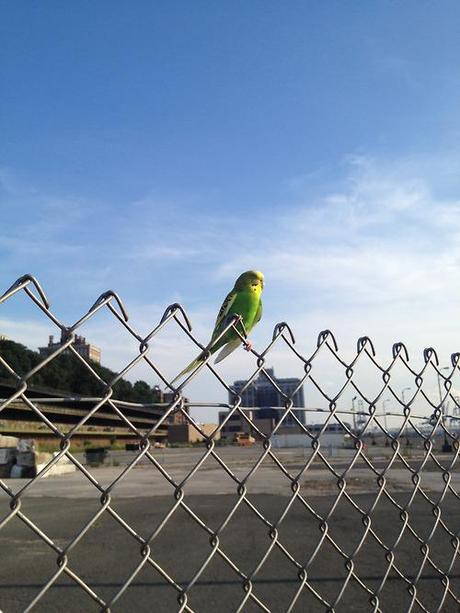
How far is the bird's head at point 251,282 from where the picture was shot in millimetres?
3882

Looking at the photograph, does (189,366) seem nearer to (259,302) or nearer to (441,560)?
(259,302)

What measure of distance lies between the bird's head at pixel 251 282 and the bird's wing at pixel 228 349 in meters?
1.08

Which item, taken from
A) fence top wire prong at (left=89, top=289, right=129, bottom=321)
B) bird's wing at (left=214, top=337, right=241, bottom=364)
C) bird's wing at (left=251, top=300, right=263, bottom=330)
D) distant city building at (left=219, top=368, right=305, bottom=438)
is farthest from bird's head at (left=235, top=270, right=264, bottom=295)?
fence top wire prong at (left=89, top=289, right=129, bottom=321)

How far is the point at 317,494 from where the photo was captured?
37.9 ft

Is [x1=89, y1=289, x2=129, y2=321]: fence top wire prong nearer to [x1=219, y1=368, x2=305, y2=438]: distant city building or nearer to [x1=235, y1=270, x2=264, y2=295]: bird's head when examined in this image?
[x1=219, y1=368, x2=305, y2=438]: distant city building

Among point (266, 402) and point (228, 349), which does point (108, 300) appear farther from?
point (266, 402)

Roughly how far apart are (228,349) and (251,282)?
3.99 ft

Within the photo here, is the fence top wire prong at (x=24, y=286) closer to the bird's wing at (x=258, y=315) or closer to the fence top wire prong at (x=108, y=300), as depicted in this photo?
the fence top wire prong at (x=108, y=300)

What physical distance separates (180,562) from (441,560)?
2974mm

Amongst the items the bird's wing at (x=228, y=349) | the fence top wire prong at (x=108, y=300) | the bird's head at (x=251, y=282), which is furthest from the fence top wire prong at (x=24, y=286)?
the bird's head at (x=251, y=282)

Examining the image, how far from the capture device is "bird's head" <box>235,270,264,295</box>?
3882mm

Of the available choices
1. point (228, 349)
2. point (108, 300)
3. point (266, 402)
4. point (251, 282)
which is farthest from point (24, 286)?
point (266, 402)

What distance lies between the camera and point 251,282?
391cm

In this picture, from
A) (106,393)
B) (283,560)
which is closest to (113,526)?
(283,560)
